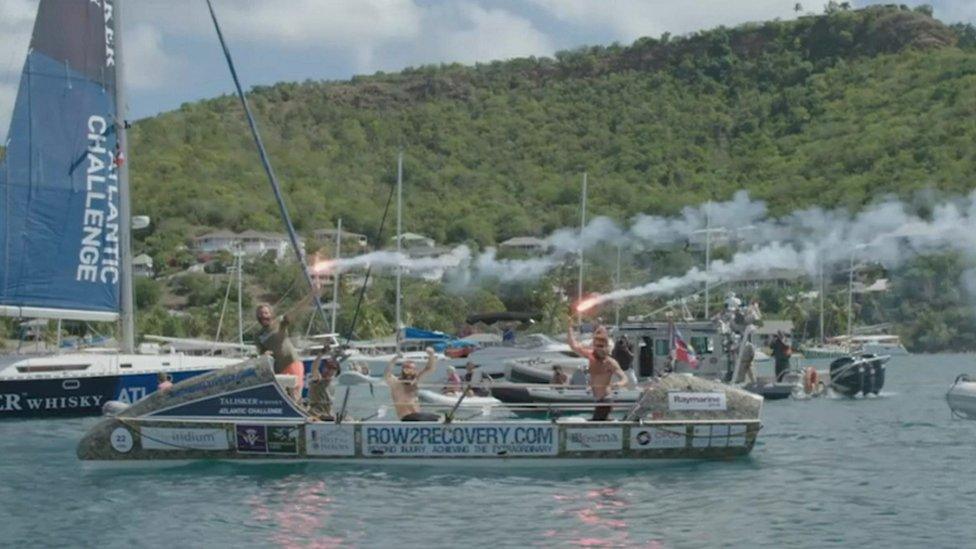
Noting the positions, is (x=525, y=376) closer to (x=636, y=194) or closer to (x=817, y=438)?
(x=817, y=438)

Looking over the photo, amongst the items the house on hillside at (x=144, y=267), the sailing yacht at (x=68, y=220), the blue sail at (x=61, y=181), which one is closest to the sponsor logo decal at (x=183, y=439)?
the sailing yacht at (x=68, y=220)

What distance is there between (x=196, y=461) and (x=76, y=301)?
55.3 feet

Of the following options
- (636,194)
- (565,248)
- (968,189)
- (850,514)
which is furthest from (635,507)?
(636,194)

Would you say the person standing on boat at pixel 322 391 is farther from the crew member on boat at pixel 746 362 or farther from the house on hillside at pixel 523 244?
the house on hillside at pixel 523 244

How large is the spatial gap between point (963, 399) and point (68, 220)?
2319 centimetres

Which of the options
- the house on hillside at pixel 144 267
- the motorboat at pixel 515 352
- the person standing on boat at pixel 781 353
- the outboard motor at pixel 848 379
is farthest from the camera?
the house on hillside at pixel 144 267

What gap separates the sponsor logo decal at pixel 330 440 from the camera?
2805 centimetres

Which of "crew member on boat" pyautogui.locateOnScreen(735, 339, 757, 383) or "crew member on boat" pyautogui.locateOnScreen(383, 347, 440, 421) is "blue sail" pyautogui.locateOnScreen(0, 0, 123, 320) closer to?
"crew member on boat" pyautogui.locateOnScreen(383, 347, 440, 421)

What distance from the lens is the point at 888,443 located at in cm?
3503

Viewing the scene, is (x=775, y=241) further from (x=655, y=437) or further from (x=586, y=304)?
(x=655, y=437)

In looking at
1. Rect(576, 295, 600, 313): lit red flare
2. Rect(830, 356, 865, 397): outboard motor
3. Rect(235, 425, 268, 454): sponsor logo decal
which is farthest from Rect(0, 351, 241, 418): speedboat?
Rect(830, 356, 865, 397): outboard motor

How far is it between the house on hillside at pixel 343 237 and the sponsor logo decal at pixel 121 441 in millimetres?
119428

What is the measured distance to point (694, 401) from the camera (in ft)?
93.0

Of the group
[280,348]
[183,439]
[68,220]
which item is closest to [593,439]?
[280,348]
